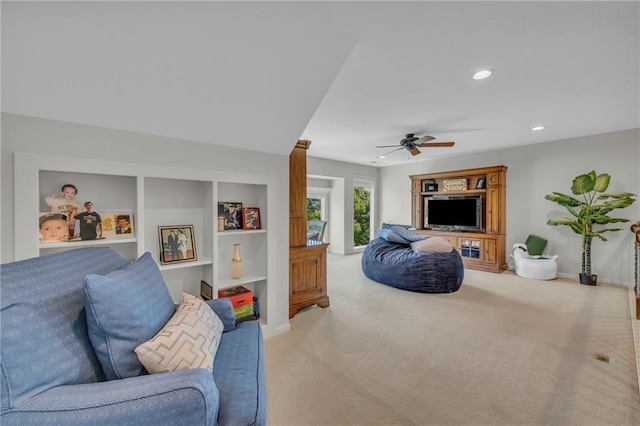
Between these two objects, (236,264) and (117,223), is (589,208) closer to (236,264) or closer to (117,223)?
(236,264)

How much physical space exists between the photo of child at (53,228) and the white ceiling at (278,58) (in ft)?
1.93

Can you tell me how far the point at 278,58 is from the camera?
65.9 inches

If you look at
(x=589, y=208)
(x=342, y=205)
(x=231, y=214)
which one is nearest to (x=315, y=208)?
→ (x=342, y=205)

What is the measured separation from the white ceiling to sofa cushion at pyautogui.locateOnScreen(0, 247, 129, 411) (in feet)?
3.22

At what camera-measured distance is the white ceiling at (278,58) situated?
1.29 meters

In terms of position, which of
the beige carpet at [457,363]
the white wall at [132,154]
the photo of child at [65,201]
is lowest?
the beige carpet at [457,363]

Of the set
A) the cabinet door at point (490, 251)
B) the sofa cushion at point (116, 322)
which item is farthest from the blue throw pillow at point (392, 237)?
the sofa cushion at point (116, 322)

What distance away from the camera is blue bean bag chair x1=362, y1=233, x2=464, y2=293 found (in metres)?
3.74

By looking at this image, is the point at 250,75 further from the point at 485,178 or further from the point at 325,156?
the point at 485,178

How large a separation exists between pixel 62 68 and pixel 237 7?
938 mm

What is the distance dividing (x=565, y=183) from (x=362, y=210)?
416cm

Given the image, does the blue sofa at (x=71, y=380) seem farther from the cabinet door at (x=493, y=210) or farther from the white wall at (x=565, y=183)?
the white wall at (x=565, y=183)

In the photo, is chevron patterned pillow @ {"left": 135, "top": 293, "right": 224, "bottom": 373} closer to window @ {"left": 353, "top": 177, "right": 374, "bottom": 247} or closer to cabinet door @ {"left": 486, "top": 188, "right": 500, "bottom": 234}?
cabinet door @ {"left": 486, "top": 188, "right": 500, "bottom": 234}

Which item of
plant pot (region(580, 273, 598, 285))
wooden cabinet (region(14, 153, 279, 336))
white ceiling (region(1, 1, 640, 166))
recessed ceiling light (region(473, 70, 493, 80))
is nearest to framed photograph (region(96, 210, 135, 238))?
wooden cabinet (region(14, 153, 279, 336))
